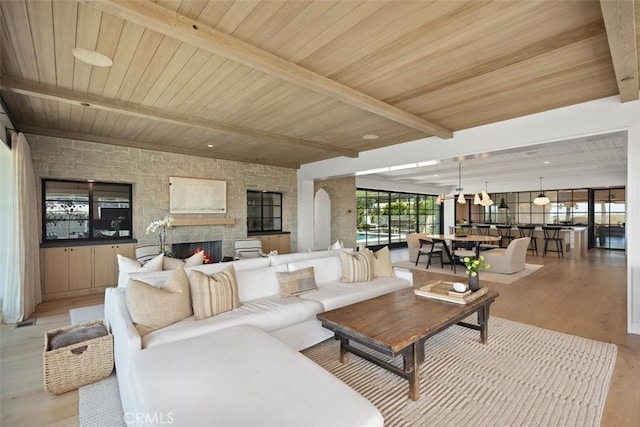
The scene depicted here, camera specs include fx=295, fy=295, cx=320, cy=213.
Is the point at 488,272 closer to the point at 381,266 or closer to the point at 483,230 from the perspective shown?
the point at 381,266

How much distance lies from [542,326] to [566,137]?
7.49 feet

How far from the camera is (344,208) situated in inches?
340

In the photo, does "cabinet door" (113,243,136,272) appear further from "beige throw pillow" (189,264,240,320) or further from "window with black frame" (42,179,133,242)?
"beige throw pillow" (189,264,240,320)

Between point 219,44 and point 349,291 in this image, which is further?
point 349,291

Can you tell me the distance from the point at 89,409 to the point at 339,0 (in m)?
3.16

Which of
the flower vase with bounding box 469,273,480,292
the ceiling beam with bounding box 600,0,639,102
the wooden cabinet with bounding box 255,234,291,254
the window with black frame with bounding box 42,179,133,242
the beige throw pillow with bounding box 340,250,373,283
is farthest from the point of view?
the wooden cabinet with bounding box 255,234,291,254

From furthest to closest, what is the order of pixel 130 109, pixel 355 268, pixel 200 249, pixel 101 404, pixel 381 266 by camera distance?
pixel 200 249 < pixel 381 266 < pixel 355 268 < pixel 130 109 < pixel 101 404

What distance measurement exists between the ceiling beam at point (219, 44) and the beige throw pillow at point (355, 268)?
74.1 inches

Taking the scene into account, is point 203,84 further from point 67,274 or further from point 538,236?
point 538,236

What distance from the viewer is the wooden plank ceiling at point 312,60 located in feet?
6.17

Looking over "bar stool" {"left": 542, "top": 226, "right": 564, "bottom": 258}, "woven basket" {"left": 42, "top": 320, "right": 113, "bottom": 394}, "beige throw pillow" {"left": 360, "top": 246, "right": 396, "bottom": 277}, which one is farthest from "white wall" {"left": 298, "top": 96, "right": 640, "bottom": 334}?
"bar stool" {"left": 542, "top": 226, "right": 564, "bottom": 258}

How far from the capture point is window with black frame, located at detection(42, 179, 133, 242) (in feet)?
16.2

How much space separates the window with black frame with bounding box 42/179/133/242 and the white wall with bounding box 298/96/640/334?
5.04m

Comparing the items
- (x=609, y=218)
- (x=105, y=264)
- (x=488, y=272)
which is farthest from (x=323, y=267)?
(x=609, y=218)
